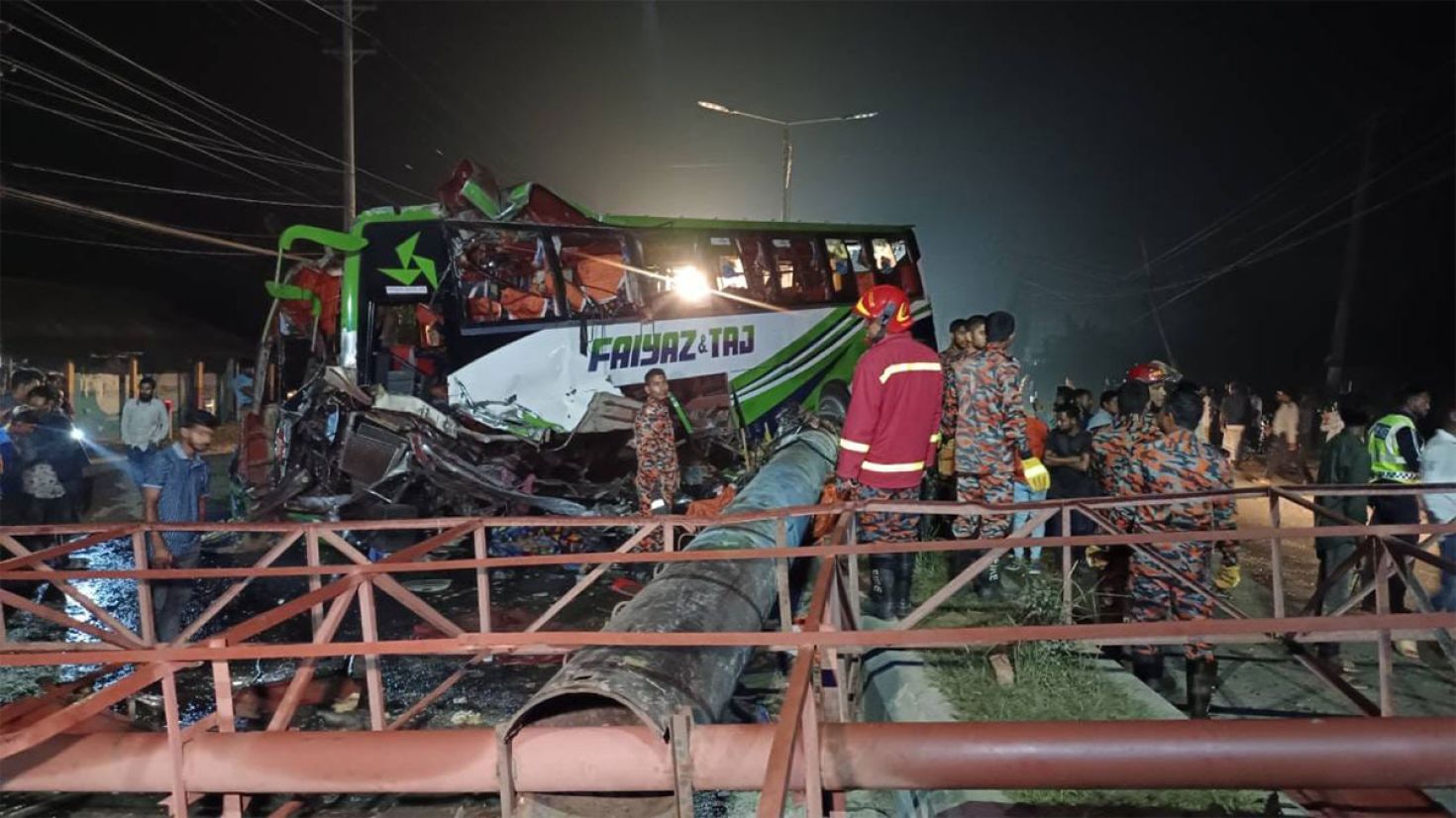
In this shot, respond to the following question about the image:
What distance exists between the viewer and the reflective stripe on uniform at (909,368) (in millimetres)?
4836

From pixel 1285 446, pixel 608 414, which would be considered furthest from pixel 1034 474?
pixel 1285 446

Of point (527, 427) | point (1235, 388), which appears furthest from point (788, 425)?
point (1235, 388)

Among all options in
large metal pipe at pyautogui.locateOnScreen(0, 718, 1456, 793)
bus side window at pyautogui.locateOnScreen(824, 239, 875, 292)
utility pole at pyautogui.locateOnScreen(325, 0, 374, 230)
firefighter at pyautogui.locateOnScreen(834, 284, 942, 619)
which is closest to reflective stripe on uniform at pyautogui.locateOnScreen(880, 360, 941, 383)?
firefighter at pyautogui.locateOnScreen(834, 284, 942, 619)

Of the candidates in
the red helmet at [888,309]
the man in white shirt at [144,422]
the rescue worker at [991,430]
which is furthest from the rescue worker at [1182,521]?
the man in white shirt at [144,422]

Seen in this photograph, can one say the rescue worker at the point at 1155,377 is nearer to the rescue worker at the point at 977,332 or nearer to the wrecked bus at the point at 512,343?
the rescue worker at the point at 977,332

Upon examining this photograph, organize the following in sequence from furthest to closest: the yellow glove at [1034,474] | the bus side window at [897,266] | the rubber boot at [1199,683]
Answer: the bus side window at [897,266]
the yellow glove at [1034,474]
the rubber boot at [1199,683]

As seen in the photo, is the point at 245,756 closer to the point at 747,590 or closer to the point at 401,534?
the point at 747,590

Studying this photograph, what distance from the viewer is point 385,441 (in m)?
7.28

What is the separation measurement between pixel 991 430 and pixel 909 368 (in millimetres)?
980

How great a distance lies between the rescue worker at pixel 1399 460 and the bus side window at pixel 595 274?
6.83 metres

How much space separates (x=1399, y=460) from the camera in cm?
554

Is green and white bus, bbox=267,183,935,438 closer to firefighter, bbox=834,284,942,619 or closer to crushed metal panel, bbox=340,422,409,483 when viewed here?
crushed metal panel, bbox=340,422,409,483

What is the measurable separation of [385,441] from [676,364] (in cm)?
345

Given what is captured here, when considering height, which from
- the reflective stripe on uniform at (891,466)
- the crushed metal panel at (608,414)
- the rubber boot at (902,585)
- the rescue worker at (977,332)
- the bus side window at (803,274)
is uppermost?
the bus side window at (803,274)
